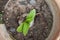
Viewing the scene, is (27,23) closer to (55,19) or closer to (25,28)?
(25,28)

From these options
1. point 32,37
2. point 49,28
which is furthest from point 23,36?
point 49,28

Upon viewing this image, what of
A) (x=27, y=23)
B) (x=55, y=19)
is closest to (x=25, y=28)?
(x=27, y=23)

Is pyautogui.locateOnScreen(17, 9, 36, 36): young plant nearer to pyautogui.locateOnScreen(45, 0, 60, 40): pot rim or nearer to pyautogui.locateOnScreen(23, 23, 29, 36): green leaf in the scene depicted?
pyautogui.locateOnScreen(23, 23, 29, 36): green leaf

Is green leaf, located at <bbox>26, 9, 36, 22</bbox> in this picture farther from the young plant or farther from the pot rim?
the pot rim

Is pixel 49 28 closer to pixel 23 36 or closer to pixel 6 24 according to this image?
pixel 23 36

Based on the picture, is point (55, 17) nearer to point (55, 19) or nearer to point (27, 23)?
point (55, 19)

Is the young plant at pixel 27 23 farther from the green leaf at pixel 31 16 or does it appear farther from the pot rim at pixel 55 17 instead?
the pot rim at pixel 55 17

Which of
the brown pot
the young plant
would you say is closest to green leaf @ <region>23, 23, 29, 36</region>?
the young plant

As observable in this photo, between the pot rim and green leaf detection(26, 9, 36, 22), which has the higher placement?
green leaf detection(26, 9, 36, 22)
